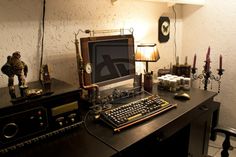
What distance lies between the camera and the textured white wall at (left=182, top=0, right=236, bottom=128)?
205 centimetres

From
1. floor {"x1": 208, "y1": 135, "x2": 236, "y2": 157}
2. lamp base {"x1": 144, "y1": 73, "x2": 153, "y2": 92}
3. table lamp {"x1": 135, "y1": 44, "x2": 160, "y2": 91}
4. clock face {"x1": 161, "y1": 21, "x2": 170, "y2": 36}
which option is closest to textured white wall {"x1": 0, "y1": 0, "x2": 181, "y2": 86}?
table lamp {"x1": 135, "y1": 44, "x2": 160, "y2": 91}

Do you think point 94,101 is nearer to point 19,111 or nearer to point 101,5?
point 19,111

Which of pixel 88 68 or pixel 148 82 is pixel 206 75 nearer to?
pixel 148 82

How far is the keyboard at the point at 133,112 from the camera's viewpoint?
108 centimetres

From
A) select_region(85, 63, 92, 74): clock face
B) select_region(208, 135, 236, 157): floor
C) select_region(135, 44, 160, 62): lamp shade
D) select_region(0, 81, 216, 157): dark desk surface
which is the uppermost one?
select_region(135, 44, 160, 62): lamp shade

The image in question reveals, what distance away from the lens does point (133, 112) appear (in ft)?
3.86

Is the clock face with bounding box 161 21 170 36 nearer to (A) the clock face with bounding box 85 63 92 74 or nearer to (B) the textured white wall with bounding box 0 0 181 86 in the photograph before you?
(B) the textured white wall with bounding box 0 0 181 86

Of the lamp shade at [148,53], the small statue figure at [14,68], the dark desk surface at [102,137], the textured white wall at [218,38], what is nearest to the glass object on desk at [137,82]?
the lamp shade at [148,53]

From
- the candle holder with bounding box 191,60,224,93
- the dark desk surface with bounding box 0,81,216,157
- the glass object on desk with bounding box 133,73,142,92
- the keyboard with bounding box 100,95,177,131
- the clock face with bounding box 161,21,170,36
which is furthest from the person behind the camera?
the clock face with bounding box 161,21,170,36

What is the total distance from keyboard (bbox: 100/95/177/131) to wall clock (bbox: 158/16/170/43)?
3.25ft

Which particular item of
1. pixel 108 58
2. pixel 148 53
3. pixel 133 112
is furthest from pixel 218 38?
pixel 133 112

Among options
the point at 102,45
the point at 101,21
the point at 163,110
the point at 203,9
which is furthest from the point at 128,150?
the point at 203,9

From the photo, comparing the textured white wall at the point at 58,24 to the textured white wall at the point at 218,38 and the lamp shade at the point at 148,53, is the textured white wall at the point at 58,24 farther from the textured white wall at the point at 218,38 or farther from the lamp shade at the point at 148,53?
the textured white wall at the point at 218,38

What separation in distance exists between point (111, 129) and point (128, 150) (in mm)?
169
